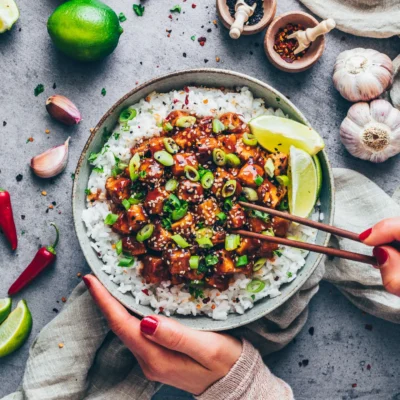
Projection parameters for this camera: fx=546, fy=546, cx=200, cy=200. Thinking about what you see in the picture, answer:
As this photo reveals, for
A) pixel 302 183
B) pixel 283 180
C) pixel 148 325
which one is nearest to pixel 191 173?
pixel 283 180

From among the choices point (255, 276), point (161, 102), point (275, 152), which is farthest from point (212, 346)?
point (161, 102)

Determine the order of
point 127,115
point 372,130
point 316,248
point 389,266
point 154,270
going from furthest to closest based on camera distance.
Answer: point 372,130 < point 127,115 < point 154,270 < point 316,248 < point 389,266

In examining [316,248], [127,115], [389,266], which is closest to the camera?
[389,266]

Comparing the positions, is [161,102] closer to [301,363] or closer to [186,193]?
[186,193]

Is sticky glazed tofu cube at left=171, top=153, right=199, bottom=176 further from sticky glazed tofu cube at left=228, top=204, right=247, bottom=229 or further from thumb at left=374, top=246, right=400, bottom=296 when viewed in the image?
thumb at left=374, top=246, right=400, bottom=296

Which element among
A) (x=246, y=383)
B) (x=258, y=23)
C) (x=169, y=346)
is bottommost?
(x=246, y=383)

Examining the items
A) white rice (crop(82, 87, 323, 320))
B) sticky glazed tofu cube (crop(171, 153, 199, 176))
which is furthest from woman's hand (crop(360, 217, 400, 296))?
sticky glazed tofu cube (crop(171, 153, 199, 176))

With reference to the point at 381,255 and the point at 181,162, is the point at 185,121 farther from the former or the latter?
the point at 381,255
